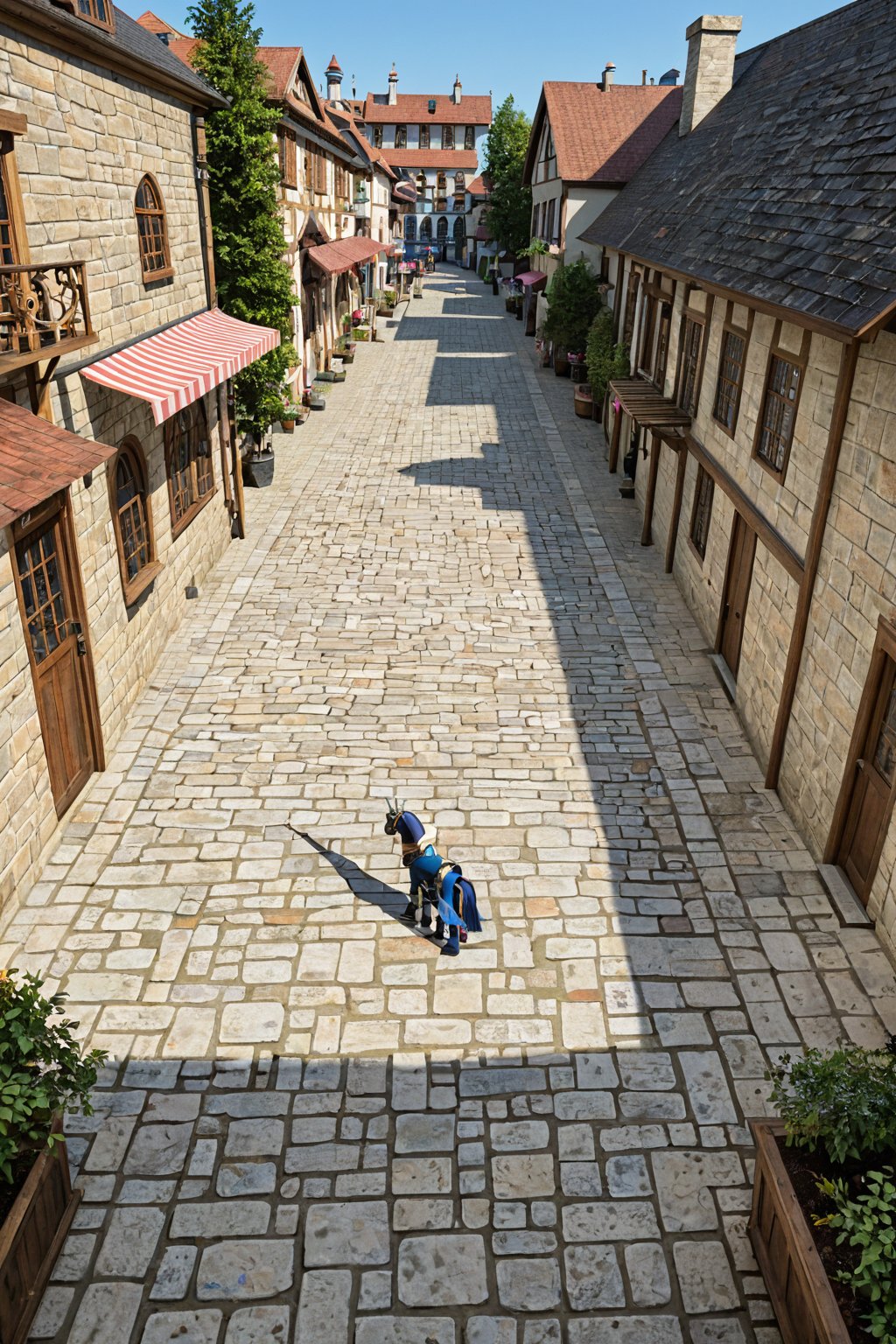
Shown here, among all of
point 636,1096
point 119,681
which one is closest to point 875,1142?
point 636,1096

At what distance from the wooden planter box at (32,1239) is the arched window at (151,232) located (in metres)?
9.20

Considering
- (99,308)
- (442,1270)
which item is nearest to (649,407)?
(99,308)

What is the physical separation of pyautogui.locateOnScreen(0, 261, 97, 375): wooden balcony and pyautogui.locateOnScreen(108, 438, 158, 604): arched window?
6.43 ft

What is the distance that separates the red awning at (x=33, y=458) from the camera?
6125mm

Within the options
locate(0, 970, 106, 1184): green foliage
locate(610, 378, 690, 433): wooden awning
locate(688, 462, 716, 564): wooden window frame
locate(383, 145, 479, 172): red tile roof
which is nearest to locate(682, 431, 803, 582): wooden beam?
locate(688, 462, 716, 564): wooden window frame

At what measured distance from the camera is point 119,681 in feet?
32.2

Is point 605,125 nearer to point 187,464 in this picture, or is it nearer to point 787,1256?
point 187,464

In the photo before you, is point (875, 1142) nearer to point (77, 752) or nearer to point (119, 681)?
point (77, 752)

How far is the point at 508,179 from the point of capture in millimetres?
49188

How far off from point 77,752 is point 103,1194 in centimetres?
437

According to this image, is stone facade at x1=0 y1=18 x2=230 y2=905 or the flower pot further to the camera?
the flower pot

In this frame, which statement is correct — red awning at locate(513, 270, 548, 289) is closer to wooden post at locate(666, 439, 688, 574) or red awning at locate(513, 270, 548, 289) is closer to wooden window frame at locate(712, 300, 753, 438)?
wooden post at locate(666, 439, 688, 574)

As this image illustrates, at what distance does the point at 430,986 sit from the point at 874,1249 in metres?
3.47

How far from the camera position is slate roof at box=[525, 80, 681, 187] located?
2836 centimetres
